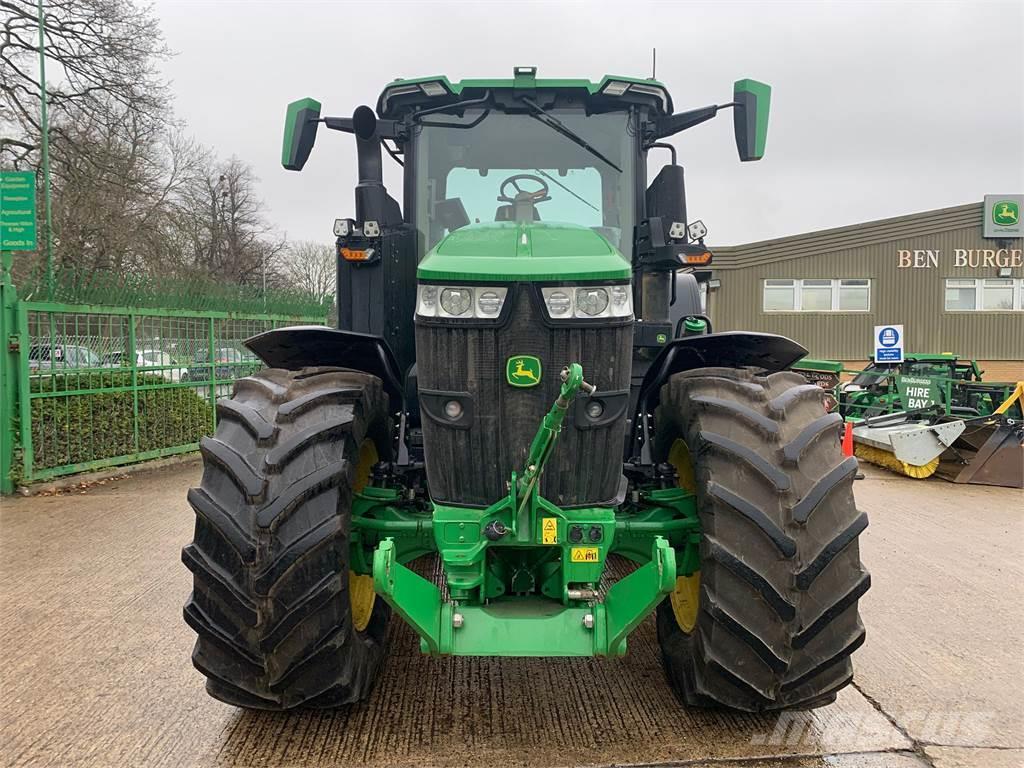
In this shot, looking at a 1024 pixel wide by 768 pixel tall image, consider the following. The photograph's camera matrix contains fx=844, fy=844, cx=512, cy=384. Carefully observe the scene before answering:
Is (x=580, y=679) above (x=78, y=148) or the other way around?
the other way around

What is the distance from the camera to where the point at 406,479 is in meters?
3.64

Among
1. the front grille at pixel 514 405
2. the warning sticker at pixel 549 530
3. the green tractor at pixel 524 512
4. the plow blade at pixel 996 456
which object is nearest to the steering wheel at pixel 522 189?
the green tractor at pixel 524 512

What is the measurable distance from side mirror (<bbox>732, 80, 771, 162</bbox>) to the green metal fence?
6950 millimetres

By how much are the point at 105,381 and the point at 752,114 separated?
7.77 metres

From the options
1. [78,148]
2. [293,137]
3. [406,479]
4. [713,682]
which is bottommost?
[713,682]

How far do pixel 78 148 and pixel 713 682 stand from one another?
810 inches

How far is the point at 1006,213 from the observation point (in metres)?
23.5

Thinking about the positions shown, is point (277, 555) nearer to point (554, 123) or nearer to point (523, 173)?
point (523, 173)

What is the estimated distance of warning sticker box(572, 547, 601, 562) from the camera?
3.06 metres

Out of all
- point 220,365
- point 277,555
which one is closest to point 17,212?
point 220,365

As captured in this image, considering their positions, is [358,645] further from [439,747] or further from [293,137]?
[293,137]

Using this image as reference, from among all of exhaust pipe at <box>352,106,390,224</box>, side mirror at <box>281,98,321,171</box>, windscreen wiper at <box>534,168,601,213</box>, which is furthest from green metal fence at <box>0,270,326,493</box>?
windscreen wiper at <box>534,168,601,213</box>

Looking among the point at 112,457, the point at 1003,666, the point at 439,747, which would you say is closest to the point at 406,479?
the point at 439,747

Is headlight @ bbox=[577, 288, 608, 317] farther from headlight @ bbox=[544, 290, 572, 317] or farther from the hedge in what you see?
the hedge
